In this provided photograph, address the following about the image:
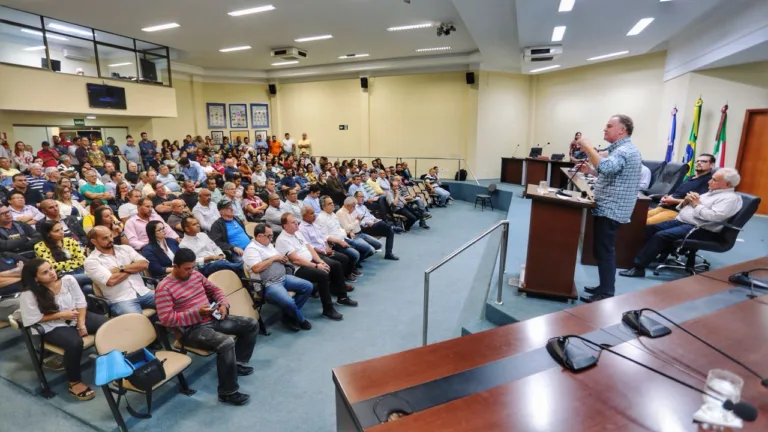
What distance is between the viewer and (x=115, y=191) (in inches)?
239

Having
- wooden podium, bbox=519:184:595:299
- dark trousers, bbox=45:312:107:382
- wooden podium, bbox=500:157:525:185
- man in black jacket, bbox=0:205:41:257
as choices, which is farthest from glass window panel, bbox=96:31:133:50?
wooden podium, bbox=500:157:525:185

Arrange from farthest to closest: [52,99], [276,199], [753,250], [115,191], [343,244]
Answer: [52,99]
[115,191]
[276,199]
[343,244]
[753,250]

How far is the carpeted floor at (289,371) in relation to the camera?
8.04ft

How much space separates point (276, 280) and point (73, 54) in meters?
8.96

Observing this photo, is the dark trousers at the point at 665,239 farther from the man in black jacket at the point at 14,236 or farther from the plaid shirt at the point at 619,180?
the man in black jacket at the point at 14,236

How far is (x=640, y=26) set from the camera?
627 cm

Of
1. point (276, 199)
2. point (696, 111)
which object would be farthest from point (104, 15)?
point (696, 111)

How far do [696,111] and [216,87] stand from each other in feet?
42.8

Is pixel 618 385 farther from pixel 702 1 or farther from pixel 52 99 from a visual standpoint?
pixel 52 99

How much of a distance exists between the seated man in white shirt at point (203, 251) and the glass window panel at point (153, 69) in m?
8.13

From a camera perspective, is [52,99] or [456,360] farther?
[52,99]

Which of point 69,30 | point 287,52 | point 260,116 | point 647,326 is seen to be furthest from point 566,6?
point 260,116

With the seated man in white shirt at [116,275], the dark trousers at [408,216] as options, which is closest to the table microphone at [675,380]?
the seated man in white shirt at [116,275]

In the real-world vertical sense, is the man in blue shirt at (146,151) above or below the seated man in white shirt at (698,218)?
above
